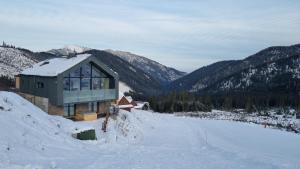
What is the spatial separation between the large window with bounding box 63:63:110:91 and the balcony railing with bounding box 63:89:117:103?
66cm

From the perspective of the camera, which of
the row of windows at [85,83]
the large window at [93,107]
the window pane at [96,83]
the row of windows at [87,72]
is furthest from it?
the window pane at [96,83]

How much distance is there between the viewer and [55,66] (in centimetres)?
3409

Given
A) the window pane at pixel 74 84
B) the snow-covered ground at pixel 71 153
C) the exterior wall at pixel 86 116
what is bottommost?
the snow-covered ground at pixel 71 153

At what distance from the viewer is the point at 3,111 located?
2114cm

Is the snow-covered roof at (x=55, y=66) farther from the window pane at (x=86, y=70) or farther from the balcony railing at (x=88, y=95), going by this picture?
the balcony railing at (x=88, y=95)

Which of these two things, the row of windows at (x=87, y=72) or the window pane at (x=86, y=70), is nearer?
the row of windows at (x=87, y=72)

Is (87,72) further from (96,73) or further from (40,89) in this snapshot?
(40,89)

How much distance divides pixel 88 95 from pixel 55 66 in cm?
438

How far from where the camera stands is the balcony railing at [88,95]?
107 ft

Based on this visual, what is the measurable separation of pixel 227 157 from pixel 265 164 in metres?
2.51

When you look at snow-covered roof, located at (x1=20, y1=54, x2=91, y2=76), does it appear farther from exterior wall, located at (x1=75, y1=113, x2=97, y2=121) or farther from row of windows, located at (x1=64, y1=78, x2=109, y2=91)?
exterior wall, located at (x1=75, y1=113, x2=97, y2=121)

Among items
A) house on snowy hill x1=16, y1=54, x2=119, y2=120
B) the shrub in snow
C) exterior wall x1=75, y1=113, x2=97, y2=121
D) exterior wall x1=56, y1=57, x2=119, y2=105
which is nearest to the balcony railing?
house on snowy hill x1=16, y1=54, x2=119, y2=120

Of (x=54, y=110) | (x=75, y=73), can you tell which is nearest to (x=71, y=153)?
(x=54, y=110)

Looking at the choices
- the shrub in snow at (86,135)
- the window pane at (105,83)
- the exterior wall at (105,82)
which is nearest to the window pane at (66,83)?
the exterior wall at (105,82)
